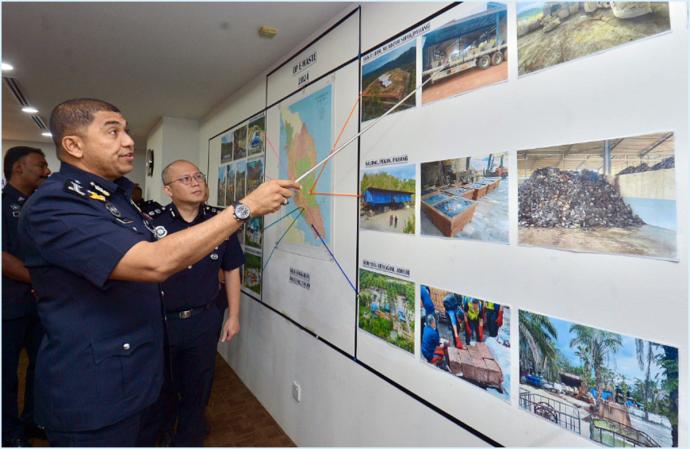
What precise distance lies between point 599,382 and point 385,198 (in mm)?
911

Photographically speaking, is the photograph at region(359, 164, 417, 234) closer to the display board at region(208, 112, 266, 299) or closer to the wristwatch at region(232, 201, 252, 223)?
the wristwatch at region(232, 201, 252, 223)

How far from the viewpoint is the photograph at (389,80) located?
135cm

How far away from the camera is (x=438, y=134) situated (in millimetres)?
1236

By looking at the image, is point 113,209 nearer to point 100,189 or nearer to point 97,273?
point 100,189

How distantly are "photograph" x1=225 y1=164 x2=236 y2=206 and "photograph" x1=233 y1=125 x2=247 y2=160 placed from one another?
5.0 inches

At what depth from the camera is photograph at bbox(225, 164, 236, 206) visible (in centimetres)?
302

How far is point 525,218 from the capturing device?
975mm

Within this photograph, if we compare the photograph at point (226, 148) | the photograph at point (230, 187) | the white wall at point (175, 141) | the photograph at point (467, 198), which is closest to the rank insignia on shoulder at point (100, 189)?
the photograph at point (467, 198)

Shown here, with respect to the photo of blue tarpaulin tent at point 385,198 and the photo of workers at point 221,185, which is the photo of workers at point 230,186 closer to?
the photo of workers at point 221,185

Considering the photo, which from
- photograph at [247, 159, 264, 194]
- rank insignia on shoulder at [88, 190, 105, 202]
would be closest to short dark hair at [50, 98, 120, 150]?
rank insignia on shoulder at [88, 190, 105, 202]

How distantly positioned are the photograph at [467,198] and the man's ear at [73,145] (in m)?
1.15

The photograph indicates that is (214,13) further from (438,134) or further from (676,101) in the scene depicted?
(676,101)

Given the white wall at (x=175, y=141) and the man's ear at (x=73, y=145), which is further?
the white wall at (x=175, y=141)

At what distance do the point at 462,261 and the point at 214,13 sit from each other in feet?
5.80
